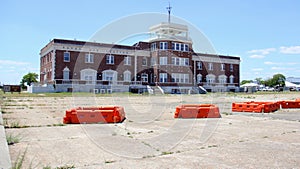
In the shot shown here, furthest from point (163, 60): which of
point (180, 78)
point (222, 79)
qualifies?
point (222, 79)

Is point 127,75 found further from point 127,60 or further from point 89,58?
point 89,58

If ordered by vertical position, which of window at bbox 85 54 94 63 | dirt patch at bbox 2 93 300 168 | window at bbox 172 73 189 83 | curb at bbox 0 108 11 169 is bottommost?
dirt patch at bbox 2 93 300 168

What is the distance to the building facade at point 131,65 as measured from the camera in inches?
1694

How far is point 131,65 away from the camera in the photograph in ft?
164

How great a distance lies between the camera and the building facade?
4303cm

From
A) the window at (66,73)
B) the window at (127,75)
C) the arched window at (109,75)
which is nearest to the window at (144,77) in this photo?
the window at (127,75)

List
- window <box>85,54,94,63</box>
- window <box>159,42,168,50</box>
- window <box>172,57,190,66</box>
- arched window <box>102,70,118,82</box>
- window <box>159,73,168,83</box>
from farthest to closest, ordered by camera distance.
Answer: window <box>172,57,190,66</box>, window <box>159,73,168,83</box>, window <box>159,42,168,50</box>, arched window <box>102,70,118,82</box>, window <box>85,54,94,63</box>

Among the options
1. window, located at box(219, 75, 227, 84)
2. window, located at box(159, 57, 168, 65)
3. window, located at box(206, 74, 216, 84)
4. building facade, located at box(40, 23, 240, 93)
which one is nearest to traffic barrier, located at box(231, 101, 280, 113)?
building facade, located at box(40, 23, 240, 93)

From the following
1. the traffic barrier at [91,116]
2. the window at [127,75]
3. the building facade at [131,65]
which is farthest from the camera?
the window at [127,75]

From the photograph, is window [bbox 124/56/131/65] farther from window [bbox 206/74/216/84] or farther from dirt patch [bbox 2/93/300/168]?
dirt patch [bbox 2/93/300/168]

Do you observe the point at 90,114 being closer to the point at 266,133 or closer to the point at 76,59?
the point at 266,133

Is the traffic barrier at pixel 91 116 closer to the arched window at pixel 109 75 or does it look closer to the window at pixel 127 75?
the arched window at pixel 109 75

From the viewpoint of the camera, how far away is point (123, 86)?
151 ft

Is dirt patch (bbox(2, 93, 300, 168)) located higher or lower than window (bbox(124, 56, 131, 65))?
lower
